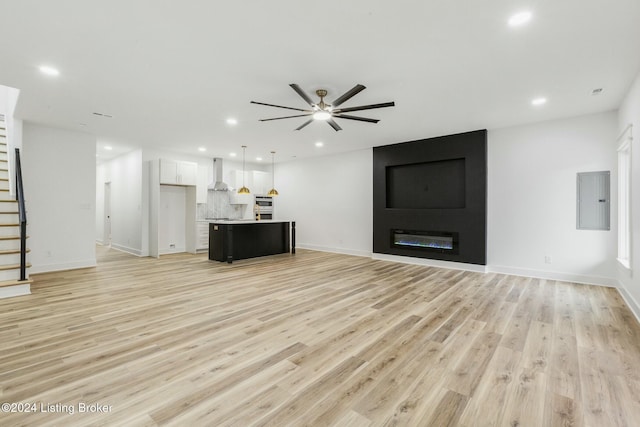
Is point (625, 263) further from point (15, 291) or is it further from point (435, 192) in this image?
point (15, 291)

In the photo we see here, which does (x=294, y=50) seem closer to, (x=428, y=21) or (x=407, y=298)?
(x=428, y=21)

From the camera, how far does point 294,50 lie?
2.94 meters

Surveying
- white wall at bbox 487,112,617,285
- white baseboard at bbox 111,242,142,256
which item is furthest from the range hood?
white wall at bbox 487,112,617,285

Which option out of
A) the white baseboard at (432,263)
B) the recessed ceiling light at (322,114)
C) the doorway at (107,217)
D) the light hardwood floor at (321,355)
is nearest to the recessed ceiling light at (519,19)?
the recessed ceiling light at (322,114)

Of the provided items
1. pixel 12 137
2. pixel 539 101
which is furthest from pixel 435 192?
pixel 12 137

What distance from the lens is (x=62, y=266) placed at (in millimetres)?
5875

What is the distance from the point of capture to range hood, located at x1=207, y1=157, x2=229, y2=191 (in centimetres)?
886

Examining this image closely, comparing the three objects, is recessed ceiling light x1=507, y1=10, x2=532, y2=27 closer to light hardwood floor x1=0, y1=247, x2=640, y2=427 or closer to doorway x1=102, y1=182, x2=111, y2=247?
light hardwood floor x1=0, y1=247, x2=640, y2=427

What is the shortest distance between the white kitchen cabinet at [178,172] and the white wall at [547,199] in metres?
7.42

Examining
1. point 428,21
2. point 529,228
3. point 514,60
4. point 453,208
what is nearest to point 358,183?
point 453,208

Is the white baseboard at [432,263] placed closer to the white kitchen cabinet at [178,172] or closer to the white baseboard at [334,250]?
the white baseboard at [334,250]

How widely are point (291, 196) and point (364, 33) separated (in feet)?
23.9

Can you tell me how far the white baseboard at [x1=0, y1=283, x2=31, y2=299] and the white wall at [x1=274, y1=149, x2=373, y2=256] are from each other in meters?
6.32

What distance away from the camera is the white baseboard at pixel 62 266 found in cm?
558
